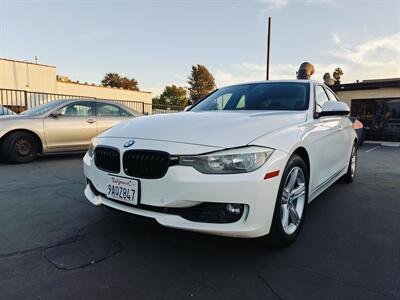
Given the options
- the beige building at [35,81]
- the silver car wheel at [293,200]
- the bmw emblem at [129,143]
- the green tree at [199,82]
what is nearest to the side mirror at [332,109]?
the silver car wheel at [293,200]

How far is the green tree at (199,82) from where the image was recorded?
69.5 meters

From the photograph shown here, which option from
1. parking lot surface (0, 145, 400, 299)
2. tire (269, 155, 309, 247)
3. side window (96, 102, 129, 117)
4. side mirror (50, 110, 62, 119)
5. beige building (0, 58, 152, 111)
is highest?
beige building (0, 58, 152, 111)

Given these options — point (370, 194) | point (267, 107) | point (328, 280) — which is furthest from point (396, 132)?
point (328, 280)

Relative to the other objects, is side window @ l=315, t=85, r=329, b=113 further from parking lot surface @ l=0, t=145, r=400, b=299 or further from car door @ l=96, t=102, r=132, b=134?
car door @ l=96, t=102, r=132, b=134

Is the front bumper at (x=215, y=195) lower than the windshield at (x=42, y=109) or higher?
lower

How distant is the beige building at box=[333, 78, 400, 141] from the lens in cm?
1397

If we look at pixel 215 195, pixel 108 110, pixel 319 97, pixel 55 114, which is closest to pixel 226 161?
pixel 215 195

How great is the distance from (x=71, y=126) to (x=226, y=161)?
550 centimetres

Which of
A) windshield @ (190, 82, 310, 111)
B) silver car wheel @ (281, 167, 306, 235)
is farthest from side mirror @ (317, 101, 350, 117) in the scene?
silver car wheel @ (281, 167, 306, 235)

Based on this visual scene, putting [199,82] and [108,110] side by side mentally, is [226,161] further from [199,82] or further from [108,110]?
[199,82]

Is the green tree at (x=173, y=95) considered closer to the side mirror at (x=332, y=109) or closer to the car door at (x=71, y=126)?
the car door at (x=71, y=126)

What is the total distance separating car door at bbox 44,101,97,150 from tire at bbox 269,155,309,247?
543 cm

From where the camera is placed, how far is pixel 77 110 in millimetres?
6930

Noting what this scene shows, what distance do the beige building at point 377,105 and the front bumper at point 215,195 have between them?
14.4 meters
